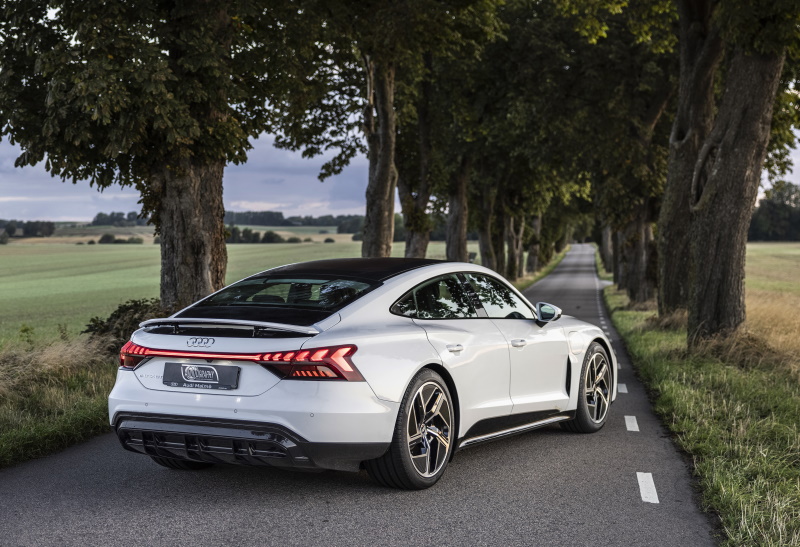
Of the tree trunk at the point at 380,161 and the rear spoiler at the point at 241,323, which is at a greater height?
the tree trunk at the point at 380,161

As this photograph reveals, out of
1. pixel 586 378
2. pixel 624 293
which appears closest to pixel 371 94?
pixel 586 378

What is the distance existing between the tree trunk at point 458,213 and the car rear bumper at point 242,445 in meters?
27.5

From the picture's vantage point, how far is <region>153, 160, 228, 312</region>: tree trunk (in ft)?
43.3

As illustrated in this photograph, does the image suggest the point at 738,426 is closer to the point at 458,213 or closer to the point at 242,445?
the point at 242,445

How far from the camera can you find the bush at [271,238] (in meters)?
83.6

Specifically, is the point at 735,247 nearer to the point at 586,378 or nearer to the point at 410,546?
the point at 586,378

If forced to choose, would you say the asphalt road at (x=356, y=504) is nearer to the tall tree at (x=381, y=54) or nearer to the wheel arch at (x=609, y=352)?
the wheel arch at (x=609, y=352)

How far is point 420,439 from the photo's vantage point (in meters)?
5.59

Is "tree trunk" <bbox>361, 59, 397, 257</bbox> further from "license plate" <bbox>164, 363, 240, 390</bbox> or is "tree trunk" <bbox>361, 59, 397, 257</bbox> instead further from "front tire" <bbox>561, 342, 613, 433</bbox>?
"license plate" <bbox>164, 363, 240, 390</bbox>

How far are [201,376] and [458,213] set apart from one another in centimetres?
2864

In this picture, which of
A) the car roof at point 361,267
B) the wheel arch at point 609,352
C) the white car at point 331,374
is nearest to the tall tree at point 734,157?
the wheel arch at point 609,352

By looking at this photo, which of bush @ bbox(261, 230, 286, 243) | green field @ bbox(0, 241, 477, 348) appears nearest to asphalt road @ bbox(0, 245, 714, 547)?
green field @ bbox(0, 241, 477, 348)

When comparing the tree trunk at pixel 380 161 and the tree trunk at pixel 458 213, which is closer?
the tree trunk at pixel 380 161

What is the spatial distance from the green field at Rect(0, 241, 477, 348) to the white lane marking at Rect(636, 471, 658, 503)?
9748 millimetres
